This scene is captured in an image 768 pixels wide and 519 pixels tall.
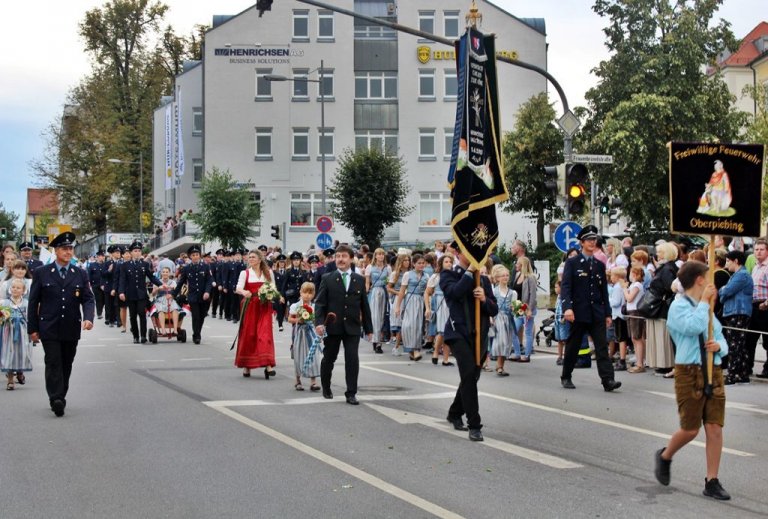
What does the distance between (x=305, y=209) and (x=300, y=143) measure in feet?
11.9

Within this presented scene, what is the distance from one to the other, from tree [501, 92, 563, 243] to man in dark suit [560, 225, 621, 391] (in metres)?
32.5

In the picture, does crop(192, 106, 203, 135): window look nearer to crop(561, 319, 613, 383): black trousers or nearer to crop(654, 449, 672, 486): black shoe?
crop(561, 319, 613, 383): black trousers

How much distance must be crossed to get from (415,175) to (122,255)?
116 feet

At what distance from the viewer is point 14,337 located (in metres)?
14.0

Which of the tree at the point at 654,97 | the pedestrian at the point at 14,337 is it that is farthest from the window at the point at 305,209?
the pedestrian at the point at 14,337

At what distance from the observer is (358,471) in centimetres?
838

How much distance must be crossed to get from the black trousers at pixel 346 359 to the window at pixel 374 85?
47.0 m

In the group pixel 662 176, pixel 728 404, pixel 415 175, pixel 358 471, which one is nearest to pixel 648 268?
pixel 728 404

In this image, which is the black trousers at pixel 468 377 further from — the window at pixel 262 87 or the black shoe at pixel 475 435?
the window at pixel 262 87

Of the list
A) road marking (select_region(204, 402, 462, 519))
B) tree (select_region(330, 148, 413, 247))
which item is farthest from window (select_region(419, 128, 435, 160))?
road marking (select_region(204, 402, 462, 519))

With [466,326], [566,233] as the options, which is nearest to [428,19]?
[566,233]

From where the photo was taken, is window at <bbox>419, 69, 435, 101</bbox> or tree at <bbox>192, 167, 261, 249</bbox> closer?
tree at <bbox>192, 167, 261, 249</bbox>

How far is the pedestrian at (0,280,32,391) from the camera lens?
1402cm

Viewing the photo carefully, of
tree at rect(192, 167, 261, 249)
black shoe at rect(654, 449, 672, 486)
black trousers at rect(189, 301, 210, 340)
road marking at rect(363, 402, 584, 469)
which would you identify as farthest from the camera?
tree at rect(192, 167, 261, 249)
